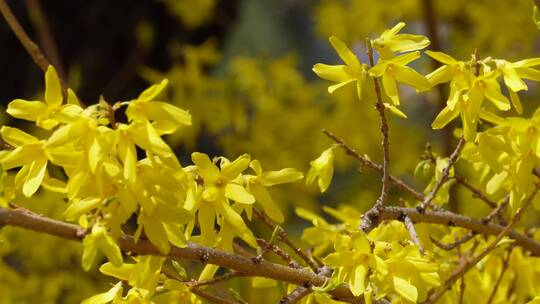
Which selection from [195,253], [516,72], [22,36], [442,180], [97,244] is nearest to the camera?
[97,244]

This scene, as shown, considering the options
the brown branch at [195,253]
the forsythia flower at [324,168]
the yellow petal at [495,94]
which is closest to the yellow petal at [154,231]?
the brown branch at [195,253]

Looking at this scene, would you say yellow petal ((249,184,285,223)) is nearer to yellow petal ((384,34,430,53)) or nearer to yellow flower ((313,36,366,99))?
yellow flower ((313,36,366,99))

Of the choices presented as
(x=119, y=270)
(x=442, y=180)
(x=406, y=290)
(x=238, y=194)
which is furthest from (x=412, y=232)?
(x=119, y=270)

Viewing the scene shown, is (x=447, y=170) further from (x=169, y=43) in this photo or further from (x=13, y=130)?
(x=169, y=43)

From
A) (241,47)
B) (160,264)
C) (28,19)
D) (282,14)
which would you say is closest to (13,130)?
(160,264)

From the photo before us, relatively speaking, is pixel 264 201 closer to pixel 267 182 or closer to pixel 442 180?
pixel 267 182

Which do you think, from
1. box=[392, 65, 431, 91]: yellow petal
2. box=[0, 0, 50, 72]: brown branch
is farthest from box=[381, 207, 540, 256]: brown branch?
box=[0, 0, 50, 72]: brown branch
